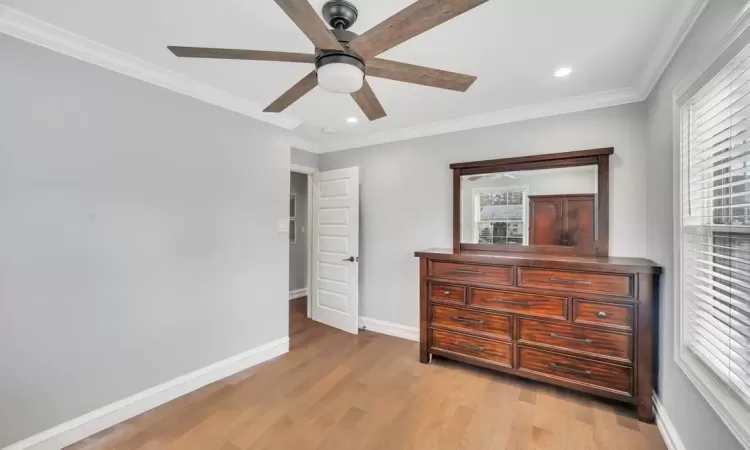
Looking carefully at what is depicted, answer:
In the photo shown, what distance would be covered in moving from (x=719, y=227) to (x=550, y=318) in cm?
128

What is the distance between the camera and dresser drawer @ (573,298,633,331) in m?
2.20

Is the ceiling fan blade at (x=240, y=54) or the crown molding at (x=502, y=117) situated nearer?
the ceiling fan blade at (x=240, y=54)

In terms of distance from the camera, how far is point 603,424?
2.09 m

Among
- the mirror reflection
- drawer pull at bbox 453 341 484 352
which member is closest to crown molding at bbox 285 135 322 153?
the mirror reflection

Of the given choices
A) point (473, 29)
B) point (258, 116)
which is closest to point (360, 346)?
point (258, 116)

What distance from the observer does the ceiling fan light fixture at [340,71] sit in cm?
135

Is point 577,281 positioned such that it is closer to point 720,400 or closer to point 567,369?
point 567,369

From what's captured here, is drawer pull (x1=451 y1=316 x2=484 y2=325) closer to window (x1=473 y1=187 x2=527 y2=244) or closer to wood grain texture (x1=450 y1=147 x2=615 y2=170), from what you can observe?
window (x1=473 y1=187 x2=527 y2=244)

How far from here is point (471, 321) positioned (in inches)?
109

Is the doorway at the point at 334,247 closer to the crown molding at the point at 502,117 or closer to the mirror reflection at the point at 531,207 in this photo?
the crown molding at the point at 502,117

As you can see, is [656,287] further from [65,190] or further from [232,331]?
[65,190]

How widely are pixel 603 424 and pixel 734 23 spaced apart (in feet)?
7.39

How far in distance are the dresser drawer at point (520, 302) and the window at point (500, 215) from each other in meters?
0.64

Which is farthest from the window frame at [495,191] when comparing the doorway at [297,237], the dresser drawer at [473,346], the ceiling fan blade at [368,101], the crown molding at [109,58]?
the doorway at [297,237]
